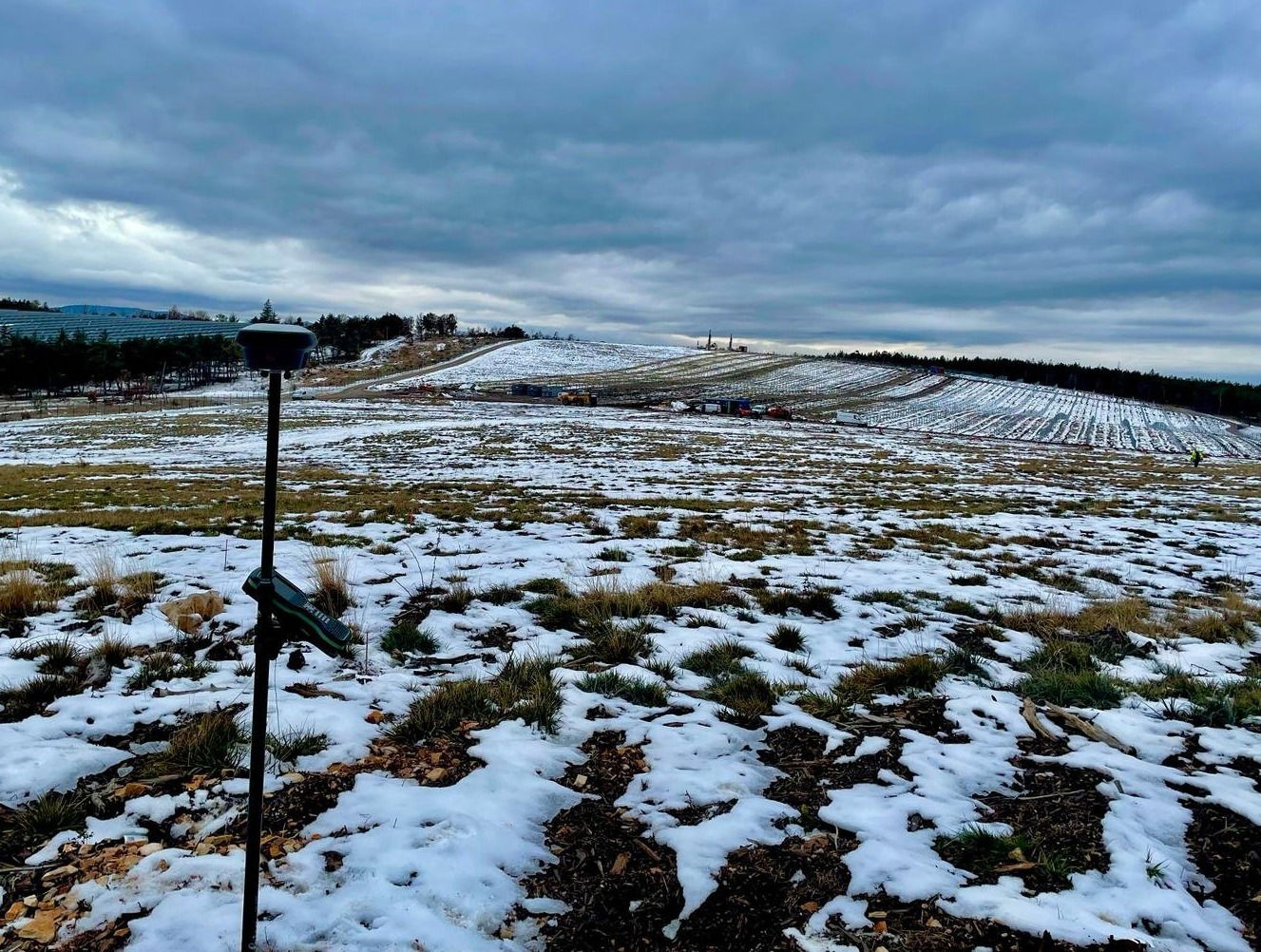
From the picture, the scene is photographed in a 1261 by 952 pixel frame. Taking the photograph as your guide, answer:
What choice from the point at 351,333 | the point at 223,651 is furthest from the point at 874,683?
the point at 351,333

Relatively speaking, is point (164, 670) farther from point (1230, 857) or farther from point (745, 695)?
point (1230, 857)

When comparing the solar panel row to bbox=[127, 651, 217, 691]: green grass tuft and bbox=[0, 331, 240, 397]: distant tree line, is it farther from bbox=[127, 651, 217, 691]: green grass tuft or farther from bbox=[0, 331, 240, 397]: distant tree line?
bbox=[127, 651, 217, 691]: green grass tuft

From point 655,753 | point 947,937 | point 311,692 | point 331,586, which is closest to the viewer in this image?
point 947,937

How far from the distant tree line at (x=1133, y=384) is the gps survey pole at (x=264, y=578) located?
131m

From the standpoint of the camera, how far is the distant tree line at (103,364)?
7512 centimetres

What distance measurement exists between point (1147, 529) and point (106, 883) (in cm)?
1667

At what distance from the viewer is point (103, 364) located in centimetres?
8050

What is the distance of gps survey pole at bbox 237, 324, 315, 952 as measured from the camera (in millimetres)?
2316

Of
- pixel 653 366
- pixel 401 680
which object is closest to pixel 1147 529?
pixel 401 680

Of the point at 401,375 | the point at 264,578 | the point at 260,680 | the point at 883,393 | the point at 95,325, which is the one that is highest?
the point at 95,325

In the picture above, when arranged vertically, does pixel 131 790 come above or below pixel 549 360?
below

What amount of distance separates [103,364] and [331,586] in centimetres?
9679

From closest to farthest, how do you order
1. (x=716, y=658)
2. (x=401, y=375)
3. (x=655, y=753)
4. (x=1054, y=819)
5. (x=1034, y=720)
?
(x=1054, y=819) → (x=655, y=753) → (x=1034, y=720) → (x=716, y=658) → (x=401, y=375)

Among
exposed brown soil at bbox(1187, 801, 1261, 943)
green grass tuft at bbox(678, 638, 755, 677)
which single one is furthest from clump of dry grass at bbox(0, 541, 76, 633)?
exposed brown soil at bbox(1187, 801, 1261, 943)
